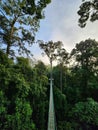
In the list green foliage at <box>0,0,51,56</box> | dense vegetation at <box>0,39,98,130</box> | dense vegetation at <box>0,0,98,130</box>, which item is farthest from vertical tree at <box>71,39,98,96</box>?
green foliage at <box>0,0,51,56</box>

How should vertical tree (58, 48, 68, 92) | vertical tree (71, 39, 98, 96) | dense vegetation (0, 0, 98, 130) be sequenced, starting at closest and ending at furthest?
dense vegetation (0, 0, 98, 130) → vertical tree (71, 39, 98, 96) → vertical tree (58, 48, 68, 92)

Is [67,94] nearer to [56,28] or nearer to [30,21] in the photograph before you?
[56,28]

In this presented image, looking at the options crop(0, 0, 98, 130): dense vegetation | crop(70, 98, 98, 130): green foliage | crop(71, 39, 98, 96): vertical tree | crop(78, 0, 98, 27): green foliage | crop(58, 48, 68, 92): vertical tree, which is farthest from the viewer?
crop(58, 48, 68, 92): vertical tree

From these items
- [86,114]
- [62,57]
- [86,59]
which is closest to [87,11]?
[86,114]

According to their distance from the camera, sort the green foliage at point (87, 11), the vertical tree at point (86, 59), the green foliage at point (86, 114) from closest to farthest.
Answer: the green foliage at point (87, 11) → the green foliage at point (86, 114) → the vertical tree at point (86, 59)

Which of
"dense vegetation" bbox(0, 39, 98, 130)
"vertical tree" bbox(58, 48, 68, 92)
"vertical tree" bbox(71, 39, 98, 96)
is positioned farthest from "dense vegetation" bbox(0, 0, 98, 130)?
"vertical tree" bbox(58, 48, 68, 92)

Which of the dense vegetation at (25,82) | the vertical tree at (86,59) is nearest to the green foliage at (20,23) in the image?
the dense vegetation at (25,82)

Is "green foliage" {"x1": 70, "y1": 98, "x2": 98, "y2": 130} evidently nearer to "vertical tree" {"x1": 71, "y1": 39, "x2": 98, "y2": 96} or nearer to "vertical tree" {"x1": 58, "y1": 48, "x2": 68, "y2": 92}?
"vertical tree" {"x1": 71, "y1": 39, "x2": 98, "y2": 96}

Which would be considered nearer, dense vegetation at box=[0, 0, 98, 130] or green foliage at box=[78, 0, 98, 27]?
green foliage at box=[78, 0, 98, 27]

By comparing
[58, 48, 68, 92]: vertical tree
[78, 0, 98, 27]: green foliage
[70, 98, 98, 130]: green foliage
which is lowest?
[70, 98, 98, 130]: green foliage

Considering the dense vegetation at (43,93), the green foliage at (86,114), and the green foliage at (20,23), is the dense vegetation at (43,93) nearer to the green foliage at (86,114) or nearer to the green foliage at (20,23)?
the green foliage at (86,114)

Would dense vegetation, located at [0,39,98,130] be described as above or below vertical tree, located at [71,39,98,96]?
below

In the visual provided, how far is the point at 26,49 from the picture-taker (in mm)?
10148

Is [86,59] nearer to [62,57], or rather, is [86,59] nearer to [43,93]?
[62,57]
